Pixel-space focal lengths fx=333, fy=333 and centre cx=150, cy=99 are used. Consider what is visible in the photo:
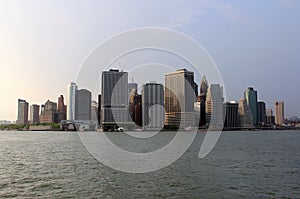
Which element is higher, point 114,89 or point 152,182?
point 114,89

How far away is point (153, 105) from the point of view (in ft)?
428

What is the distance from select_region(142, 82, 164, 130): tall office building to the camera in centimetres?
11884

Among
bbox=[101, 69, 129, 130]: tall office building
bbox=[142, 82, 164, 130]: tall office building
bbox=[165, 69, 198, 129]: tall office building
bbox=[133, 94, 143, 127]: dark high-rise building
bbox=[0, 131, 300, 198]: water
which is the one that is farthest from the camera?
bbox=[133, 94, 143, 127]: dark high-rise building

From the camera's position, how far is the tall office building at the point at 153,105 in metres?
119

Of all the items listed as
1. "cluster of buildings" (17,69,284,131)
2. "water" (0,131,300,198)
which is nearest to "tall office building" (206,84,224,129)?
"cluster of buildings" (17,69,284,131)

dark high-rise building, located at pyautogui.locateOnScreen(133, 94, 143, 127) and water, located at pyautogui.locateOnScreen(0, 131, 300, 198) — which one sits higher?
dark high-rise building, located at pyautogui.locateOnScreen(133, 94, 143, 127)

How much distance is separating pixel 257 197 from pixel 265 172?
1022 cm

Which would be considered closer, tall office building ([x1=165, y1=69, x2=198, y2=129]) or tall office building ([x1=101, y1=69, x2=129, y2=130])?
tall office building ([x1=101, y1=69, x2=129, y2=130])

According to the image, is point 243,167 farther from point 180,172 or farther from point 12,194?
point 12,194

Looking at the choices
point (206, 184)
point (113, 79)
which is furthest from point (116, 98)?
point (206, 184)

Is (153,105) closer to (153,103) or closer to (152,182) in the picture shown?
(153,103)

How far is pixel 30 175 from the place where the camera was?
84.6 ft

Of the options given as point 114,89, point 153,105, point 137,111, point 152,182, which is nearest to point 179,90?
point 114,89

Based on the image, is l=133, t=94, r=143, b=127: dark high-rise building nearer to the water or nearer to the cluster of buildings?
the cluster of buildings
